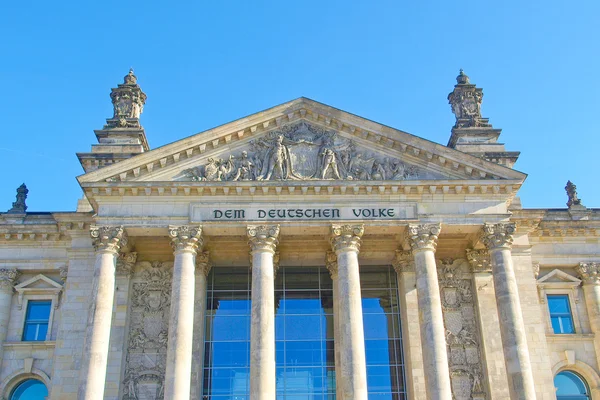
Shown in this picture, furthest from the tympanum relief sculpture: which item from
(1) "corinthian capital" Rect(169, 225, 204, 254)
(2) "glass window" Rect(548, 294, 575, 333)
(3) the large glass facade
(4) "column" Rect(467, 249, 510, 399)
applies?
(2) "glass window" Rect(548, 294, 575, 333)

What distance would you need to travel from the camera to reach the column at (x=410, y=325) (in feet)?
94.0

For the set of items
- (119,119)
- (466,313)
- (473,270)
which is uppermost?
(119,119)

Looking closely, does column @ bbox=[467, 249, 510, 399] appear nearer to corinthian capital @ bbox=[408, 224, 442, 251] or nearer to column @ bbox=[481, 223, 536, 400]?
column @ bbox=[481, 223, 536, 400]

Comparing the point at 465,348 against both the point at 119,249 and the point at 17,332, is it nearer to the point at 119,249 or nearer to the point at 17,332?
the point at 119,249

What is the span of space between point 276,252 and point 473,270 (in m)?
8.79

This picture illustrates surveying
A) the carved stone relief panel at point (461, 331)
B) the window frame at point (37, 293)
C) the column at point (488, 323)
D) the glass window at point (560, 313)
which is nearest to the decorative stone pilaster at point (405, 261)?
the carved stone relief panel at point (461, 331)

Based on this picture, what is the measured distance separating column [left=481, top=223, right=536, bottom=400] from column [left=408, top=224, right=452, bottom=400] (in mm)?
2311

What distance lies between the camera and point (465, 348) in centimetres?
2958

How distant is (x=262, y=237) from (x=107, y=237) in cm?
626

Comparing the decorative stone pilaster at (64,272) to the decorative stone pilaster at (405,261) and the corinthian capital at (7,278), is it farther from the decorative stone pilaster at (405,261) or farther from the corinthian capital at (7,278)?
the decorative stone pilaster at (405,261)

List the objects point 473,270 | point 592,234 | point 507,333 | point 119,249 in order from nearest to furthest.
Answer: point 507,333 → point 119,249 → point 473,270 → point 592,234

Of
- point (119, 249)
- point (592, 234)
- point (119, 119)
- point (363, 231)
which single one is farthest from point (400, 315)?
point (119, 119)

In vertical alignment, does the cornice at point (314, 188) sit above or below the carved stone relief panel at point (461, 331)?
above

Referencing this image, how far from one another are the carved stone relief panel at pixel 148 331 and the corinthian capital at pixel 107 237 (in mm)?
3053
